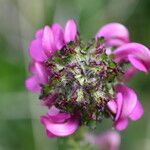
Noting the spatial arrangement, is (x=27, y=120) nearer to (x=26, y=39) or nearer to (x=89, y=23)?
(x=26, y=39)

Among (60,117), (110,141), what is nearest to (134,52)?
(60,117)

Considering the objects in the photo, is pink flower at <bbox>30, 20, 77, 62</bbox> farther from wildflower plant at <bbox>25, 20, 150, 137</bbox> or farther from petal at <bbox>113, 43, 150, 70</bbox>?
petal at <bbox>113, 43, 150, 70</bbox>

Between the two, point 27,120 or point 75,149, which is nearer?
point 75,149

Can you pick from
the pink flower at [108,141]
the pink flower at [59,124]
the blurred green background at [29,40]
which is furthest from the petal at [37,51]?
the blurred green background at [29,40]

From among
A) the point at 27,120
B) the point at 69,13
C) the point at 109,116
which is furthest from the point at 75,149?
the point at 69,13

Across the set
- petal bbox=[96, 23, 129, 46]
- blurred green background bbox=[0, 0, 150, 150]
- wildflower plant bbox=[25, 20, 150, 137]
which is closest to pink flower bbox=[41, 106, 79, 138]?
wildflower plant bbox=[25, 20, 150, 137]

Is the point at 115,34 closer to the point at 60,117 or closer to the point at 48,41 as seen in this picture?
the point at 48,41
